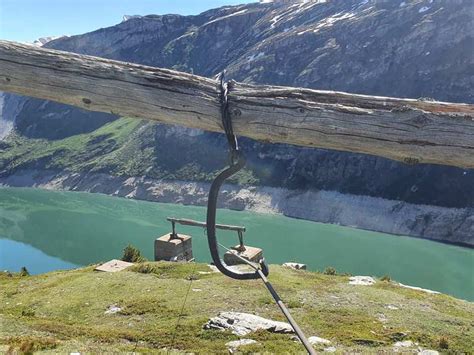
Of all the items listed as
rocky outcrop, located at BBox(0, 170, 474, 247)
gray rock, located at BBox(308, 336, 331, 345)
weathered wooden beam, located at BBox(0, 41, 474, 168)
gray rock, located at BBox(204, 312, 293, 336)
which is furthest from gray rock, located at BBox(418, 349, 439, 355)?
rocky outcrop, located at BBox(0, 170, 474, 247)

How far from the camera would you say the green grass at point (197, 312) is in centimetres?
1208

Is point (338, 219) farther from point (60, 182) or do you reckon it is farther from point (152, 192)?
point (60, 182)

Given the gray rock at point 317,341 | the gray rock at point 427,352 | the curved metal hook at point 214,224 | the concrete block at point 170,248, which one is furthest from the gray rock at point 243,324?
the concrete block at point 170,248

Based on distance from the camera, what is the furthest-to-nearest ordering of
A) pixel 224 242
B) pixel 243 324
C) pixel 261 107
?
pixel 224 242
pixel 243 324
pixel 261 107

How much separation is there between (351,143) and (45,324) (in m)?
12.1

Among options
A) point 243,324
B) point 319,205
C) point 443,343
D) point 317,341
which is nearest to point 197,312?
point 243,324

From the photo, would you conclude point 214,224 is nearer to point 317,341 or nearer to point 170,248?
point 317,341

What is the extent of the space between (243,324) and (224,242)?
80.4 m

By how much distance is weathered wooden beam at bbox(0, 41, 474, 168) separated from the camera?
11.0 feet

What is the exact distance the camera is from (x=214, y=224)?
3467mm

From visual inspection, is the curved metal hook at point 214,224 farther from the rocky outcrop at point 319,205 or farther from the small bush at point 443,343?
the rocky outcrop at point 319,205

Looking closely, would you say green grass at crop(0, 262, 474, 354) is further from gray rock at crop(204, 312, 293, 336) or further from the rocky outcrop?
the rocky outcrop

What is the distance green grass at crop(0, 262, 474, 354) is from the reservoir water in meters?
53.3

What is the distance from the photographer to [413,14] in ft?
588
